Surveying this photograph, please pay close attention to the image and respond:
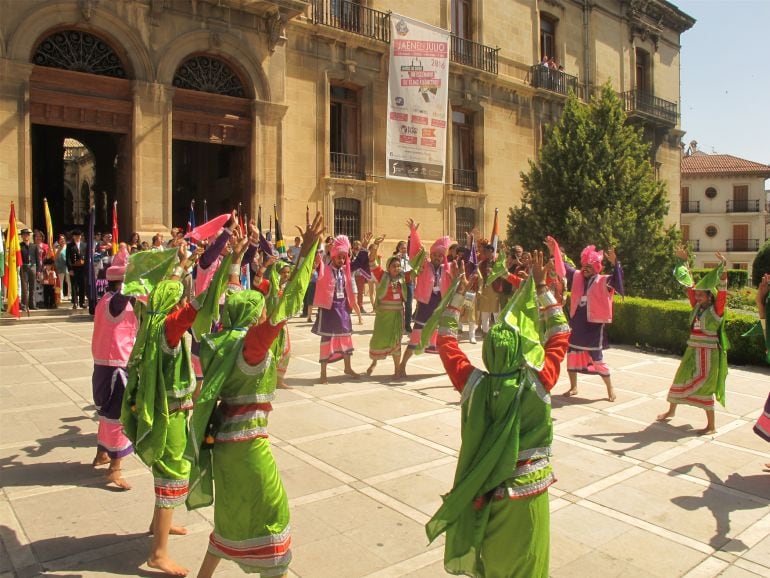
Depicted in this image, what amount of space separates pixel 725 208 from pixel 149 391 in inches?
2350

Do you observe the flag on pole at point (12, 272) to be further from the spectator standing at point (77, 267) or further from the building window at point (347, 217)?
the building window at point (347, 217)

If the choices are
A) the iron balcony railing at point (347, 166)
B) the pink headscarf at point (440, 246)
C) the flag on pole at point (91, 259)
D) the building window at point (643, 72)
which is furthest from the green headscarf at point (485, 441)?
the building window at point (643, 72)

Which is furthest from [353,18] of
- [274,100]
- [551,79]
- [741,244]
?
[741,244]

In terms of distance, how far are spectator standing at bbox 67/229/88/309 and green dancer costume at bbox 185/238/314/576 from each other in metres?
12.8

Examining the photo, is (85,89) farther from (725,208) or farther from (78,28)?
(725,208)

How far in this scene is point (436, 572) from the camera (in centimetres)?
396

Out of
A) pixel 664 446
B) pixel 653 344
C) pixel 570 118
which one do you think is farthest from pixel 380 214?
pixel 664 446

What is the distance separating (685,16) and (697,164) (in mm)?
23388

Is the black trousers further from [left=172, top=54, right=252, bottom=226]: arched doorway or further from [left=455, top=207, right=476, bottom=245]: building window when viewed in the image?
[left=455, top=207, right=476, bottom=245]: building window

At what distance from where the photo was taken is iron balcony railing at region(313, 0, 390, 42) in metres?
20.3

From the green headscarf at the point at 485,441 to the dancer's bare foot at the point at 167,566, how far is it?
1593 millimetres

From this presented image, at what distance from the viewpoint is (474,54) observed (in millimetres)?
25000

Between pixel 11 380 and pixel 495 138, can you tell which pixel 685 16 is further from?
pixel 11 380

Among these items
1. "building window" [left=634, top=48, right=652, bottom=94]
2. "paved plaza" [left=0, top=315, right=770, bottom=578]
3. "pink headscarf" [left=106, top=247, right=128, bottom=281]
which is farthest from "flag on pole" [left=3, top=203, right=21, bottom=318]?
"building window" [left=634, top=48, right=652, bottom=94]
